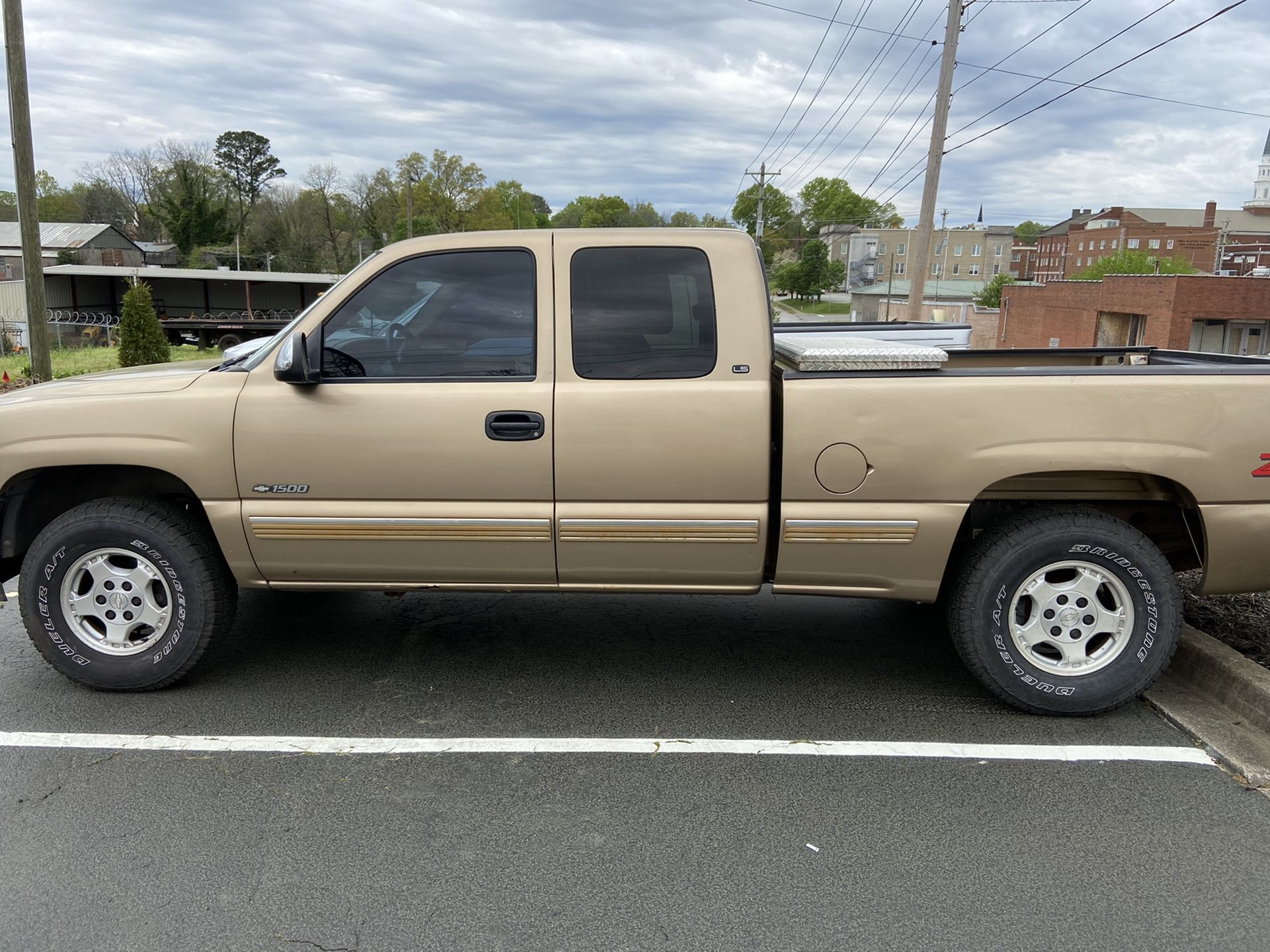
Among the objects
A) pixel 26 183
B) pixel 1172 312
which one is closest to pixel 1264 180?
pixel 1172 312

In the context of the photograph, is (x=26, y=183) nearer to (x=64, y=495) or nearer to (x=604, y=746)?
(x=64, y=495)

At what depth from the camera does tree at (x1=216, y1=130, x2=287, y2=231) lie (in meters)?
97.1

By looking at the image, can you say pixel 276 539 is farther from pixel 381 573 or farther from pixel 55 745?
pixel 55 745

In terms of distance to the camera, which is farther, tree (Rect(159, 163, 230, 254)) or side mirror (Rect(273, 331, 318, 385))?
tree (Rect(159, 163, 230, 254))

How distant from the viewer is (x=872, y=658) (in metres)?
4.89

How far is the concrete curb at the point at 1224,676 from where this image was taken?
13.2 ft

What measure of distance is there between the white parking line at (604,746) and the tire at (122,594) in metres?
0.39

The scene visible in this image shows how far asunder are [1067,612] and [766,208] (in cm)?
9303

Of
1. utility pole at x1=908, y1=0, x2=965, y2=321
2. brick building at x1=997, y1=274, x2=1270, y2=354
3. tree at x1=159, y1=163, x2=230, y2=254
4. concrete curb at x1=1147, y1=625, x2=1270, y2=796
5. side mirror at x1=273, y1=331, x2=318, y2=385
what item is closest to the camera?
concrete curb at x1=1147, y1=625, x2=1270, y2=796

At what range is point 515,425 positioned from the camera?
3984 mm

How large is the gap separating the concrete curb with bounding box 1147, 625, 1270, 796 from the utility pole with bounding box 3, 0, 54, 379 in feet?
50.7

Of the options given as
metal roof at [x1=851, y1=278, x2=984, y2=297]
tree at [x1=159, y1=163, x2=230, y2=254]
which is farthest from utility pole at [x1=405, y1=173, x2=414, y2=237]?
metal roof at [x1=851, y1=278, x2=984, y2=297]

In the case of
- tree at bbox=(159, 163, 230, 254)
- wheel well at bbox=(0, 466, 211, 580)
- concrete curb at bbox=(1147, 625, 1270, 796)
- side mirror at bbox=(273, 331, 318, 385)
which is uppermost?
tree at bbox=(159, 163, 230, 254)

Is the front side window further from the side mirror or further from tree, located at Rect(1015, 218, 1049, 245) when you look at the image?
tree, located at Rect(1015, 218, 1049, 245)
